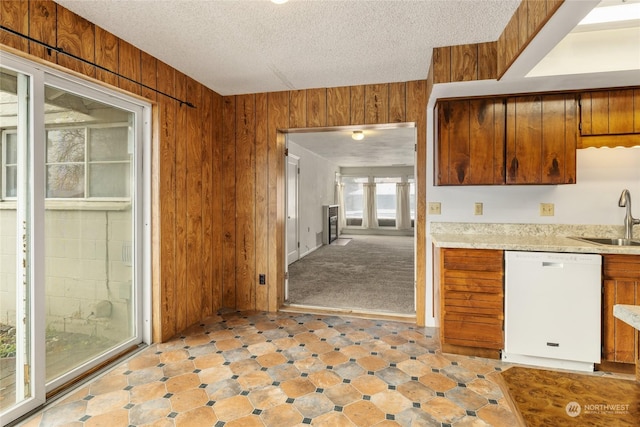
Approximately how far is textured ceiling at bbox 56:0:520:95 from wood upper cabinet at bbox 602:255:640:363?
6.09ft

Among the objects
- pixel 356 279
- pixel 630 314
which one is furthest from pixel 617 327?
pixel 356 279

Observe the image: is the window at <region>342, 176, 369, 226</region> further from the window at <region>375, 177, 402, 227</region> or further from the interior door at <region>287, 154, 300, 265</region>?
the interior door at <region>287, 154, 300, 265</region>

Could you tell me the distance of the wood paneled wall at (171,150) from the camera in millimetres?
2018

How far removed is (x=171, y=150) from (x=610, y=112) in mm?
3705

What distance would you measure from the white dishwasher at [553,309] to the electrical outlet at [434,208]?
831 mm

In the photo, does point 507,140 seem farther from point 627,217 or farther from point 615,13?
point 627,217

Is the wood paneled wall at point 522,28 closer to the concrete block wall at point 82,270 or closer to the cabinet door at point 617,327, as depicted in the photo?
the cabinet door at point 617,327

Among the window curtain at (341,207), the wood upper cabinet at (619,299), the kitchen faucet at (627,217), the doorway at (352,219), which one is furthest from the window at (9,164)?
the window curtain at (341,207)

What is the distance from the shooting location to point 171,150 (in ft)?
9.93

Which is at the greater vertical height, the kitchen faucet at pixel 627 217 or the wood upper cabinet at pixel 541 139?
the wood upper cabinet at pixel 541 139

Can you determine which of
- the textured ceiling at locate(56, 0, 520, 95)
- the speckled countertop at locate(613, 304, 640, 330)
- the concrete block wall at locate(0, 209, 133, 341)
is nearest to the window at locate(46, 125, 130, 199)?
the concrete block wall at locate(0, 209, 133, 341)

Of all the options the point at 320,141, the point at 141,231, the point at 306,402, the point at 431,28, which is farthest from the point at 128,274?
the point at 320,141

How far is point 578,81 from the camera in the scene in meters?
2.52

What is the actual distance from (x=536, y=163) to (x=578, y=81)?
0.66 metres
